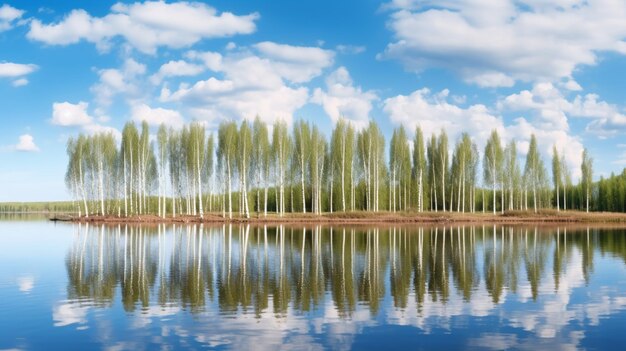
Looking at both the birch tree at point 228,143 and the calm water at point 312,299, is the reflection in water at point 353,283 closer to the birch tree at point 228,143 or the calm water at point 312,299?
the calm water at point 312,299

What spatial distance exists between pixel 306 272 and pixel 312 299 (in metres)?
5.40

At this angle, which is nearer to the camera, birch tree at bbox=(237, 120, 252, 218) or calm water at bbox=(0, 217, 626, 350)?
calm water at bbox=(0, 217, 626, 350)

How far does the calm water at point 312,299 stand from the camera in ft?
39.4

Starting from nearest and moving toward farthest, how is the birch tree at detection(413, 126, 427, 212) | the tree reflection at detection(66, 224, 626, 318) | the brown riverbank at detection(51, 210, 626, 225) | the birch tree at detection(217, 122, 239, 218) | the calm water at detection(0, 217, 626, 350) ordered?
the calm water at detection(0, 217, 626, 350) < the tree reflection at detection(66, 224, 626, 318) < the brown riverbank at detection(51, 210, 626, 225) < the birch tree at detection(217, 122, 239, 218) < the birch tree at detection(413, 126, 427, 212)

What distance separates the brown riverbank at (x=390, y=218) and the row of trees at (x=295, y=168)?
232 cm

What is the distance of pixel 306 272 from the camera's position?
21578 mm

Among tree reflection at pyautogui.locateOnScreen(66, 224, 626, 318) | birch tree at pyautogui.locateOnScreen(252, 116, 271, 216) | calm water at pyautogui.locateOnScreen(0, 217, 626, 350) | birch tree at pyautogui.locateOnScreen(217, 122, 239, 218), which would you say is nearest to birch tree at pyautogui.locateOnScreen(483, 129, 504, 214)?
birch tree at pyautogui.locateOnScreen(252, 116, 271, 216)

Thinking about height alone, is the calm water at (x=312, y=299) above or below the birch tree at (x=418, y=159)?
below

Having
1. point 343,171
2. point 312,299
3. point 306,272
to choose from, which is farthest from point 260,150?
point 312,299

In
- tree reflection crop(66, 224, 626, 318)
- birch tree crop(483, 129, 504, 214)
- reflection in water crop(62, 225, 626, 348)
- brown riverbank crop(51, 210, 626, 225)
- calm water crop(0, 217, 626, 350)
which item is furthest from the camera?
birch tree crop(483, 129, 504, 214)

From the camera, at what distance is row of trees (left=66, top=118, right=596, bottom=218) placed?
69812 millimetres

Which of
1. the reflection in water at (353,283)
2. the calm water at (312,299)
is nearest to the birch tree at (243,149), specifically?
the reflection in water at (353,283)

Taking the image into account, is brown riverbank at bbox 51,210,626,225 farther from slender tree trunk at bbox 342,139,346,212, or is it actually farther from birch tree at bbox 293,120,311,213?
birch tree at bbox 293,120,311,213

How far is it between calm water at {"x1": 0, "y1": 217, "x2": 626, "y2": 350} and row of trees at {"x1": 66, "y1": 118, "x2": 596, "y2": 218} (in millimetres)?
40635
